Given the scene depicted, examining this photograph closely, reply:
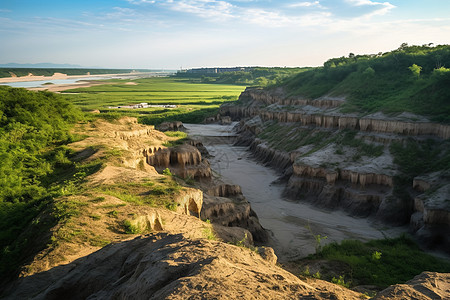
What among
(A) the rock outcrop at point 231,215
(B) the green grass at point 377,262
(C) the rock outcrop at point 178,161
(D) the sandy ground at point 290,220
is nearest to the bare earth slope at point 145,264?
(A) the rock outcrop at point 231,215

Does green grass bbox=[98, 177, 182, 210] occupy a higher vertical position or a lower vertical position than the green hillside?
lower

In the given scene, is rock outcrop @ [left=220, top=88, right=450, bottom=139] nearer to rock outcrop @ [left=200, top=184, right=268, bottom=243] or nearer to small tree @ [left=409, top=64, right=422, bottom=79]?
small tree @ [left=409, top=64, right=422, bottom=79]

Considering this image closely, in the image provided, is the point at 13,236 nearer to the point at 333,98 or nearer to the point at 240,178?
the point at 240,178

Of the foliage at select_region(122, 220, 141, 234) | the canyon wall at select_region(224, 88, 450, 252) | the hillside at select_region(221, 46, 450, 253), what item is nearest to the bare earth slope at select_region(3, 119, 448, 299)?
the foliage at select_region(122, 220, 141, 234)

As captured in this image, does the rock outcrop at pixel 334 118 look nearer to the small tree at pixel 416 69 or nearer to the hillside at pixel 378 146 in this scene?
the hillside at pixel 378 146

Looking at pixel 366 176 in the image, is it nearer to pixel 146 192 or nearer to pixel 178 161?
pixel 178 161

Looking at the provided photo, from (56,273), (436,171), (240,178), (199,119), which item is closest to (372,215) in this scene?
(436,171)

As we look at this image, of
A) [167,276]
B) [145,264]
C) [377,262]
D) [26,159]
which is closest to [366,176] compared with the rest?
[377,262]
